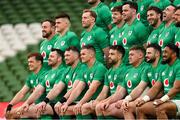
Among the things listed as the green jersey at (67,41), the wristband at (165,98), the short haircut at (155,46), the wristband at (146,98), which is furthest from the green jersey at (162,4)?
the wristband at (165,98)

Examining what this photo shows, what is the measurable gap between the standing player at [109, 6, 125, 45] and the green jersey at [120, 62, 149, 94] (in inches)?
28.3

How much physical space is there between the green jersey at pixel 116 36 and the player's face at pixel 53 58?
844mm

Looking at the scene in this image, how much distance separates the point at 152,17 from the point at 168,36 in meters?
0.37

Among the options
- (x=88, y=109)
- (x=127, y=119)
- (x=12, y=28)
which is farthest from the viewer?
(x=12, y=28)

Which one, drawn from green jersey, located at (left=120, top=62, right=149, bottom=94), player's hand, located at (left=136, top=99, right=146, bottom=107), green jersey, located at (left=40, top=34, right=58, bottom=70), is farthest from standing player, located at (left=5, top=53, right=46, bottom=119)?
player's hand, located at (left=136, top=99, right=146, bottom=107)

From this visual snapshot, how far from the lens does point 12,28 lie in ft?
57.4

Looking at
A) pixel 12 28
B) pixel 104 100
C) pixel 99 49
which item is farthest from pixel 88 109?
pixel 12 28

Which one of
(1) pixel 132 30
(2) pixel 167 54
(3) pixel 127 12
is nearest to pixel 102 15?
(3) pixel 127 12

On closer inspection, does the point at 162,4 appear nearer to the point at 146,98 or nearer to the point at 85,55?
the point at 85,55

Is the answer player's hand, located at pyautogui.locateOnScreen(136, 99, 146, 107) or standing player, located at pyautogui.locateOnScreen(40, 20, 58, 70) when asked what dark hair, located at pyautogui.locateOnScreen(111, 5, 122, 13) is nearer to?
standing player, located at pyautogui.locateOnScreen(40, 20, 58, 70)

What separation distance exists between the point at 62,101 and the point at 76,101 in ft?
0.72

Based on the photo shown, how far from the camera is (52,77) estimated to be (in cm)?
1191

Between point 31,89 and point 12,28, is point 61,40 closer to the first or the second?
point 31,89

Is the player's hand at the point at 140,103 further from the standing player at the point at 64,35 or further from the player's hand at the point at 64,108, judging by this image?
the standing player at the point at 64,35
